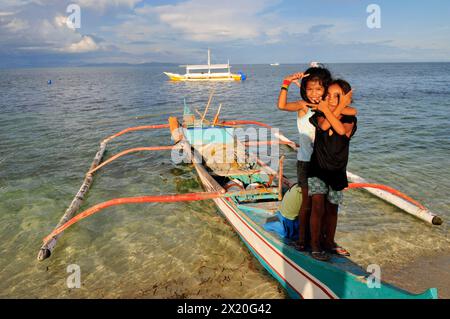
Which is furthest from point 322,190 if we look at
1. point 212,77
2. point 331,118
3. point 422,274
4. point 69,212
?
point 212,77

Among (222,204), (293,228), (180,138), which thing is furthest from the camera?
(180,138)

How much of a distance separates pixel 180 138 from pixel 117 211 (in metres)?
5.53

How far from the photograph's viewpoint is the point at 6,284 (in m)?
5.60

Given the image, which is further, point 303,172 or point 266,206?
point 266,206

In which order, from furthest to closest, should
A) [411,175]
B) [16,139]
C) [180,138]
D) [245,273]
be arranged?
1. [16,139]
2. [180,138]
3. [411,175]
4. [245,273]

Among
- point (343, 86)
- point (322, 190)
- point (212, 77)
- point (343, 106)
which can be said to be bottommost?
point (322, 190)

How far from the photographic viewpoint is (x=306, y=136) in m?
3.90

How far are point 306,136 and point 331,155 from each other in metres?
0.50

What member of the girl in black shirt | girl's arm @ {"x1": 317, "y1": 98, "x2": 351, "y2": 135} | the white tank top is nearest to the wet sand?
the girl in black shirt

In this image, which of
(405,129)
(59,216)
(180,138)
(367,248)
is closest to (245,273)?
(367,248)

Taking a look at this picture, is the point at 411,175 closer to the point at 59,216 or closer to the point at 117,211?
the point at 117,211

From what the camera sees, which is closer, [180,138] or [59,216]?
[59,216]

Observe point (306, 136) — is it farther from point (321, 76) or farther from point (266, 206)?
point (266, 206)

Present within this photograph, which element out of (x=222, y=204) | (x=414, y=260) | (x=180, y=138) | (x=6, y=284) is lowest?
(x=6, y=284)
